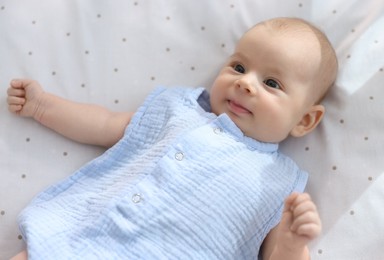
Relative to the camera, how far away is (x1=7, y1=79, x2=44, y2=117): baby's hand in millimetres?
1333

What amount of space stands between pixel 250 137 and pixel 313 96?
17 centimetres

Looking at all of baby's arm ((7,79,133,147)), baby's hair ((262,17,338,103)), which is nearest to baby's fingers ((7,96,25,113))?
baby's arm ((7,79,133,147))

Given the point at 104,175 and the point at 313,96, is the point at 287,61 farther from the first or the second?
the point at 104,175

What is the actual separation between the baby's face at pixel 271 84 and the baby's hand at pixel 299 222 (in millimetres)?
283

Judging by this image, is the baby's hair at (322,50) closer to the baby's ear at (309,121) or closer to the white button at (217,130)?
the baby's ear at (309,121)

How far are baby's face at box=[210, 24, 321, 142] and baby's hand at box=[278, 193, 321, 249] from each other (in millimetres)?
283

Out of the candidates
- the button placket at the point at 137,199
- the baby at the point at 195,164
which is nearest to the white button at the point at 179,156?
the baby at the point at 195,164

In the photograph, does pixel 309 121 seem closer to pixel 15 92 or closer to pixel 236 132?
pixel 236 132

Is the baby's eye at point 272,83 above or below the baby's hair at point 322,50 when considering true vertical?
below

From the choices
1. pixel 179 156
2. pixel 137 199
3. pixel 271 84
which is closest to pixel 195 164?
pixel 179 156

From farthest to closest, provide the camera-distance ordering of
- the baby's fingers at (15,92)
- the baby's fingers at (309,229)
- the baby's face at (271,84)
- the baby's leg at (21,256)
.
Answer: the baby's fingers at (15,92), the baby's face at (271,84), the baby's leg at (21,256), the baby's fingers at (309,229)

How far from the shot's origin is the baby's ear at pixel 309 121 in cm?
131

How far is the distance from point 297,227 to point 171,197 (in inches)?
11.2

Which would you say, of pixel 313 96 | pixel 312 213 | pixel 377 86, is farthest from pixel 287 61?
pixel 312 213
